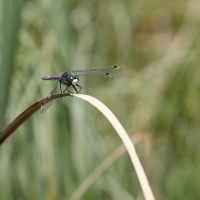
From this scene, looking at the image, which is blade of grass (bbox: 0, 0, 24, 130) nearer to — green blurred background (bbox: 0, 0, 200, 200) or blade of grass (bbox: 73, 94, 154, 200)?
green blurred background (bbox: 0, 0, 200, 200)

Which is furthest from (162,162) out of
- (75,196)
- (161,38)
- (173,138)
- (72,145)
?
(161,38)

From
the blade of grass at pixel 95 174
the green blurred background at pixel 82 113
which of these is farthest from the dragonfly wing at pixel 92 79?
the blade of grass at pixel 95 174

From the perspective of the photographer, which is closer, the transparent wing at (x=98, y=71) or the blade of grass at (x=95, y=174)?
the blade of grass at (x=95, y=174)

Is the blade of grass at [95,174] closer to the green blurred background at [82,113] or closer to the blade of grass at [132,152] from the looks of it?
the green blurred background at [82,113]

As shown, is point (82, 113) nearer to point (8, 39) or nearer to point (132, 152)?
point (8, 39)

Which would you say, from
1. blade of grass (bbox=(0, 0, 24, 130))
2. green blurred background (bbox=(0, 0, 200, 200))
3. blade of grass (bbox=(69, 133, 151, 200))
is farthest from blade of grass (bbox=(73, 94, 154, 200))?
blade of grass (bbox=(69, 133, 151, 200))

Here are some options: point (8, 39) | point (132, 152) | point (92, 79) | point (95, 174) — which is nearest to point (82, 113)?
point (92, 79)
